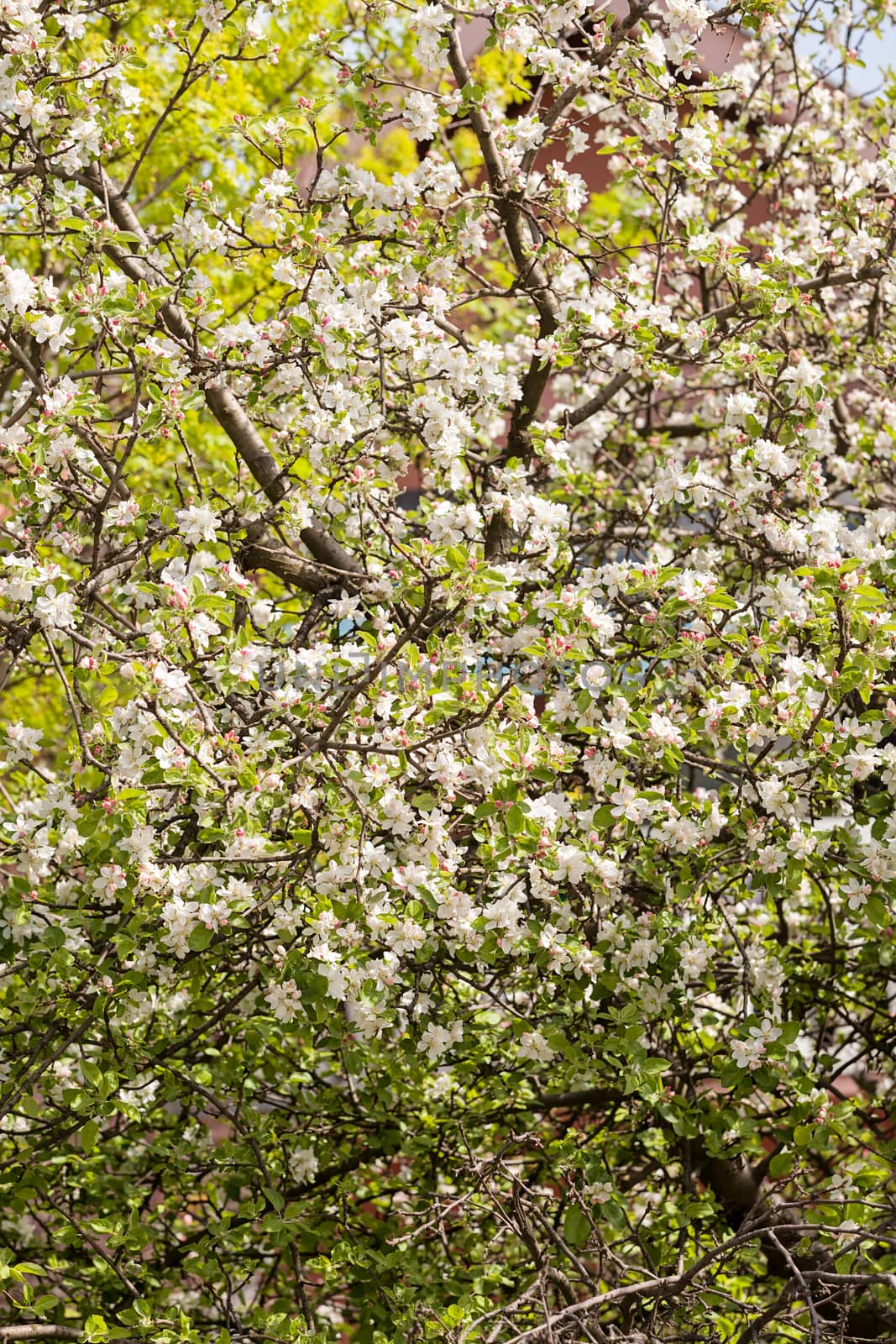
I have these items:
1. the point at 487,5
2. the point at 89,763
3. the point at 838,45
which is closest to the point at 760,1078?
the point at 89,763

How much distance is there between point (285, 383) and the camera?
386cm

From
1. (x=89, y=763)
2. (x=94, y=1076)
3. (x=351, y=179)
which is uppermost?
(x=351, y=179)

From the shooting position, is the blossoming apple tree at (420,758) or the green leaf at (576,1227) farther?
the green leaf at (576,1227)

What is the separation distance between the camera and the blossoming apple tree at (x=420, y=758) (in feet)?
10.2

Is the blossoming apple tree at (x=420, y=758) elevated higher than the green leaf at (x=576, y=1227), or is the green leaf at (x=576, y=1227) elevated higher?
the blossoming apple tree at (x=420, y=758)

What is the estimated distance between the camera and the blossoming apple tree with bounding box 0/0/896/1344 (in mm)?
3119

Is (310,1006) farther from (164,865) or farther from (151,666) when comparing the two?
(151,666)

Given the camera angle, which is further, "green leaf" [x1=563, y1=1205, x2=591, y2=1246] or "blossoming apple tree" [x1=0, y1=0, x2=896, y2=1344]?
"green leaf" [x1=563, y1=1205, x2=591, y2=1246]

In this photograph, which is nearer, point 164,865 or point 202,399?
point 164,865

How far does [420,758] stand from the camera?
3246 millimetres

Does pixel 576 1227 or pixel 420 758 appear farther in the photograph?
pixel 576 1227

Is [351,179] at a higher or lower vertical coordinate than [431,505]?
higher

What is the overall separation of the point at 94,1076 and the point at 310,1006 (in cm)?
59

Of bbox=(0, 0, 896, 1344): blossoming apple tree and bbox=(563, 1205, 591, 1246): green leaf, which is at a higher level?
bbox=(0, 0, 896, 1344): blossoming apple tree
